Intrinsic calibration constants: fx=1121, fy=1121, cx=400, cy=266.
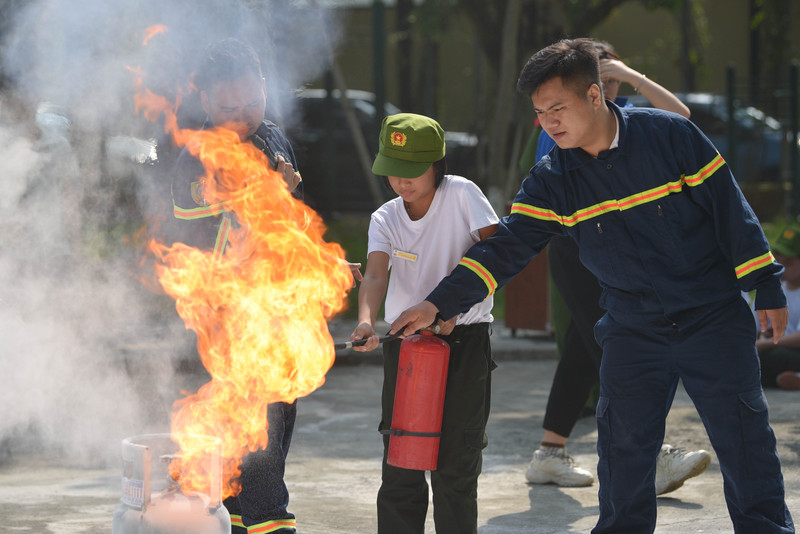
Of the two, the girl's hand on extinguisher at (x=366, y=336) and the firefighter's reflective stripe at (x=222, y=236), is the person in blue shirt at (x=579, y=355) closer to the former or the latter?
the girl's hand on extinguisher at (x=366, y=336)

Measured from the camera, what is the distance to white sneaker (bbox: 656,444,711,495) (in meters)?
4.89

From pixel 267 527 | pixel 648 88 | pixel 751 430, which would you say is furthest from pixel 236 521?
pixel 648 88

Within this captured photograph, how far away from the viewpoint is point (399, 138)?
389 centimetres

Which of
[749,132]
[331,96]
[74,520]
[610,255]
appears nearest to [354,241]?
[331,96]

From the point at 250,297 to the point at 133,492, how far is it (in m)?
0.94

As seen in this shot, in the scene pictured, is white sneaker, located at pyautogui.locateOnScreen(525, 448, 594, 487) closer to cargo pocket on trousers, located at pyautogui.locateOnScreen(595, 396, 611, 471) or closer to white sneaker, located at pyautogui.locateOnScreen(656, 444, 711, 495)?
white sneaker, located at pyautogui.locateOnScreen(656, 444, 711, 495)

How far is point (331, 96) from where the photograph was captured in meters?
14.5

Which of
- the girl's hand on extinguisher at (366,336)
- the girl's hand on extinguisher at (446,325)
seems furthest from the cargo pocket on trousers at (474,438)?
the girl's hand on extinguisher at (366,336)

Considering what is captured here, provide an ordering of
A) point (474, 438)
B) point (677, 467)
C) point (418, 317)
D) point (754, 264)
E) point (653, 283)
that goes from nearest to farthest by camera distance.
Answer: point (754, 264), point (653, 283), point (418, 317), point (474, 438), point (677, 467)

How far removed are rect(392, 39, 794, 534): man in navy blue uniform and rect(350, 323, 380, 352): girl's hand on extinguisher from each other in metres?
0.10

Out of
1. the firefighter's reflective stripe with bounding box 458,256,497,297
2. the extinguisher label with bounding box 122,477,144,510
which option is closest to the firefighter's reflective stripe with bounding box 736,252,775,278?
the firefighter's reflective stripe with bounding box 458,256,497,297

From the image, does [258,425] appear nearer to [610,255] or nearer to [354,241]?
[610,255]

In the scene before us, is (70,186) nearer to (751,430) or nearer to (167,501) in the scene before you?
(167,501)

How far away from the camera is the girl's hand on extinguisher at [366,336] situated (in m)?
3.70
